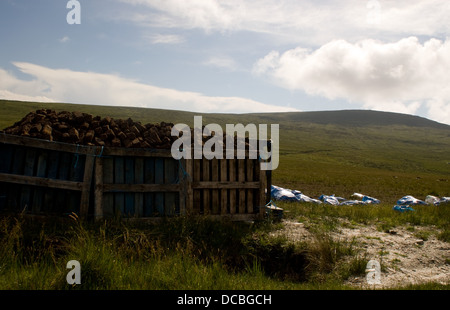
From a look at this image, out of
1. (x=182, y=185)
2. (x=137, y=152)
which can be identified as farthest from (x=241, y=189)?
(x=137, y=152)

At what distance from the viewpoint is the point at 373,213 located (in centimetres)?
1045

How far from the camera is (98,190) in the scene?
285 inches

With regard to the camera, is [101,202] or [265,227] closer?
[101,202]

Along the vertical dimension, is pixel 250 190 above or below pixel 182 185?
below

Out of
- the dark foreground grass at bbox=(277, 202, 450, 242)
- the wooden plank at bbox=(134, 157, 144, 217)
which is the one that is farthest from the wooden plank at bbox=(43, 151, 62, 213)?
the dark foreground grass at bbox=(277, 202, 450, 242)

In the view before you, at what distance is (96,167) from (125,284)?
3.41 m

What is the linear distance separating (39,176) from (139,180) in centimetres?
200

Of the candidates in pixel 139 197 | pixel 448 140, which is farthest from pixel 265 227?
pixel 448 140

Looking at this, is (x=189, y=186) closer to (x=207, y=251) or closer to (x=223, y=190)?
(x=223, y=190)

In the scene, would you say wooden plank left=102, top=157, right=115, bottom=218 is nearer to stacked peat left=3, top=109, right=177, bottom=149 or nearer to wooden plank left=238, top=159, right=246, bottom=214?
stacked peat left=3, top=109, right=177, bottom=149

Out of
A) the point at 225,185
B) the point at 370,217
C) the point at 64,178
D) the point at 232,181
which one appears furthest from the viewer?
the point at 370,217

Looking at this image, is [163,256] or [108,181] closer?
[163,256]

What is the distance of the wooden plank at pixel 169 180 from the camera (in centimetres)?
786
